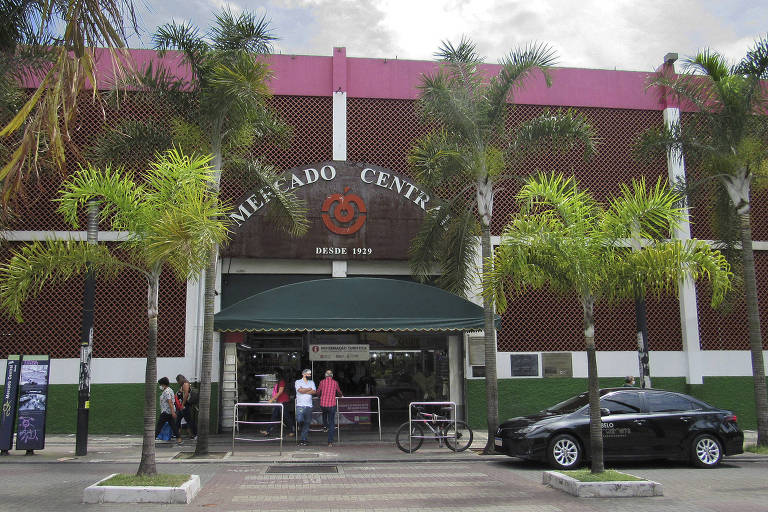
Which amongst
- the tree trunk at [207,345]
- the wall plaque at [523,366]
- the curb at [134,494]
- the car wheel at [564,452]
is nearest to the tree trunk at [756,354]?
the car wheel at [564,452]

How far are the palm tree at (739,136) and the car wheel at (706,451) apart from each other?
2966 mm

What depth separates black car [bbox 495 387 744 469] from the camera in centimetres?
1158

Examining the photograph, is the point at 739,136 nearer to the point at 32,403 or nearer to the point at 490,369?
the point at 490,369

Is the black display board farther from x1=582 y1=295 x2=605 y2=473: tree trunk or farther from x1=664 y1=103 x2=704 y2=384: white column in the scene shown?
x1=664 y1=103 x2=704 y2=384: white column

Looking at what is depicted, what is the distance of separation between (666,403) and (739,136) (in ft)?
21.9

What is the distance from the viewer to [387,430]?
1708 centimetres

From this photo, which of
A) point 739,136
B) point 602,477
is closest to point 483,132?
point 739,136

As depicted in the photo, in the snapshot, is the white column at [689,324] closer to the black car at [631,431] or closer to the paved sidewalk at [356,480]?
the paved sidewalk at [356,480]

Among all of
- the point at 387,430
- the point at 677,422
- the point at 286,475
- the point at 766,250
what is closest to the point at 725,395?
the point at 766,250

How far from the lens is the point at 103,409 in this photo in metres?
17.1

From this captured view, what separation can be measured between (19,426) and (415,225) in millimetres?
10667

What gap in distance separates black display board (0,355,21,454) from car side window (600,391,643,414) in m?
11.7

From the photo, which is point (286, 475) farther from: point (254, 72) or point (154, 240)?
point (254, 72)

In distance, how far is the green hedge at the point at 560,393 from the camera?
1814 centimetres
